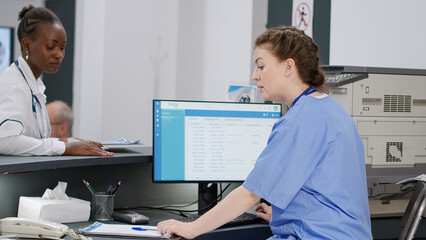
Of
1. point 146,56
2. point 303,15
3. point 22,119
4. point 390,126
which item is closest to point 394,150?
point 390,126

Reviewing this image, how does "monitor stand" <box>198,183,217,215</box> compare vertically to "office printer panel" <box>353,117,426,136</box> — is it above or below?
below

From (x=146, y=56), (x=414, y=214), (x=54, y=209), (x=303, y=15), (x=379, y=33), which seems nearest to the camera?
(x=414, y=214)

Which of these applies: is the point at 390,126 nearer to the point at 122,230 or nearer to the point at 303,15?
the point at 122,230

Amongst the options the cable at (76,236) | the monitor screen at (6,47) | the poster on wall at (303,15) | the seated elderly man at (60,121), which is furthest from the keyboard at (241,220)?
the monitor screen at (6,47)

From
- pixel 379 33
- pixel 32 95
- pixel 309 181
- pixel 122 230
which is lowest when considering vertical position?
pixel 122 230

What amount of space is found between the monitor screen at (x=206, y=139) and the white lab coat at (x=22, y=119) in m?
0.36

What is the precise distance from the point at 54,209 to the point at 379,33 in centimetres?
200

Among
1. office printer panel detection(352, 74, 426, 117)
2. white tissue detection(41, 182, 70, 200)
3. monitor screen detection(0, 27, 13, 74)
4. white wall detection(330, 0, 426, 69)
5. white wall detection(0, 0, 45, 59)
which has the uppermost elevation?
white wall detection(0, 0, 45, 59)

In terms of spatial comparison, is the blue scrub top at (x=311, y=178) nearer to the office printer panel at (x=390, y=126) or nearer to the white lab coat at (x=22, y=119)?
the office printer panel at (x=390, y=126)

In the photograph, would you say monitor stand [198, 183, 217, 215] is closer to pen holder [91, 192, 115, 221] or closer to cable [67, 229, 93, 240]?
pen holder [91, 192, 115, 221]

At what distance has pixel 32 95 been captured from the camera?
2010mm

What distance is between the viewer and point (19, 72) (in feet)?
6.63

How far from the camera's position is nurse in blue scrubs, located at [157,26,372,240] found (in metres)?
1.42

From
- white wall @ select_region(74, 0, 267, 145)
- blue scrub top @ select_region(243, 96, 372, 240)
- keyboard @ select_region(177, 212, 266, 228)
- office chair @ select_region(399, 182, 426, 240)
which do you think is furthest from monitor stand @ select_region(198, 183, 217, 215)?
white wall @ select_region(74, 0, 267, 145)
